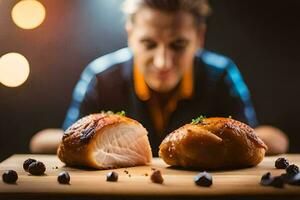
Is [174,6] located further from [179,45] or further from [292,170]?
[292,170]

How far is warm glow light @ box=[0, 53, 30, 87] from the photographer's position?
4.58 metres

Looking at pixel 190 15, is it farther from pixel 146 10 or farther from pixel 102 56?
pixel 102 56

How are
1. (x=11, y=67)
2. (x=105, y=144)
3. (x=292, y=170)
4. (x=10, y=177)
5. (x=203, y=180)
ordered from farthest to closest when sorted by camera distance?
(x=11, y=67), (x=105, y=144), (x=292, y=170), (x=10, y=177), (x=203, y=180)

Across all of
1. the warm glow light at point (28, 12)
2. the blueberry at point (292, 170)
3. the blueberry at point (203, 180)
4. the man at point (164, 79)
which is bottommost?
the blueberry at point (292, 170)

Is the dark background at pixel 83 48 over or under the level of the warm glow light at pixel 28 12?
under

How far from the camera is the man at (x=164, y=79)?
4512 mm

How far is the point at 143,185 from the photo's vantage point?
8.36ft

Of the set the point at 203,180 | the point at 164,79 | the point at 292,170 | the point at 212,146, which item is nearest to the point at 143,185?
the point at 203,180

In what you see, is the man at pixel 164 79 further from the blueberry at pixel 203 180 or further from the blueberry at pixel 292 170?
the blueberry at pixel 203 180

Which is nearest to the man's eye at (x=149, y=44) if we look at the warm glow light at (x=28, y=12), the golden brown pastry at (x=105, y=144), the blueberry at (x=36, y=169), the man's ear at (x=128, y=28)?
the man's ear at (x=128, y=28)

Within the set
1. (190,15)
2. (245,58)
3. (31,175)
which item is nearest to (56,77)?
(190,15)

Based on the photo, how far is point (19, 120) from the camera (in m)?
4.59

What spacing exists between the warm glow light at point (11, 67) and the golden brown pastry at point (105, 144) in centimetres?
152

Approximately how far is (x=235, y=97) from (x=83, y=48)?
1249 mm
